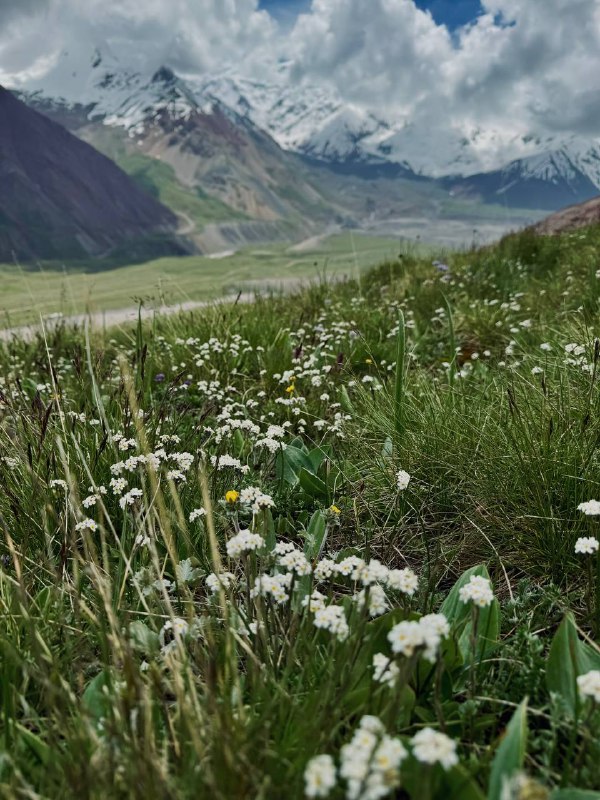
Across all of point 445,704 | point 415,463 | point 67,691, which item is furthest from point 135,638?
point 415,463

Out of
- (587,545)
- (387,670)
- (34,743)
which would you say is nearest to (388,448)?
(587,545)

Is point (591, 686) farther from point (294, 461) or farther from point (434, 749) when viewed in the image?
point (294, 461)

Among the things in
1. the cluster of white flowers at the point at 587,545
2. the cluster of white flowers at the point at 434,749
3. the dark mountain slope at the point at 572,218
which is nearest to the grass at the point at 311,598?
the cluster of white flowers at the point at 434,749

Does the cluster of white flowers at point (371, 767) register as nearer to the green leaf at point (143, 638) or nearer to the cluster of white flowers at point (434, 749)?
the cluster of white flowers at point (434, 749)

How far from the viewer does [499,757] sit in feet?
4.40

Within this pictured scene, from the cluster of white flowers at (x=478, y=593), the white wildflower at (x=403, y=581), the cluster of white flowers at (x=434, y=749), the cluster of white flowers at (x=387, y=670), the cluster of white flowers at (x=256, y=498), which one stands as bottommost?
the cluster of white flowers at (x=387, y=670)

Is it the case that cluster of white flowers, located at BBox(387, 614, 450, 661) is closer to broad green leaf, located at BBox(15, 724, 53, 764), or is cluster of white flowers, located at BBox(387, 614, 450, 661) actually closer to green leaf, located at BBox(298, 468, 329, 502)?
broad green leaf, located at BBox(15, 724, 53, 764)

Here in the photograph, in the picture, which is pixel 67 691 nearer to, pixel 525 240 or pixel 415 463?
pixel 415 463

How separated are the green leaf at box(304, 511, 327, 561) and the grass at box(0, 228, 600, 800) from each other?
13 millimetres

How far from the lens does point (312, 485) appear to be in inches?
125

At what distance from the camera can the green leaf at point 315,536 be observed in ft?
8.32

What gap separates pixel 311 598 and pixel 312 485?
1.35 metres

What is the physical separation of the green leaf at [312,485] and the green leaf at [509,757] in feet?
5.97

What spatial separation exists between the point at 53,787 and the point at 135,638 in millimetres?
601
